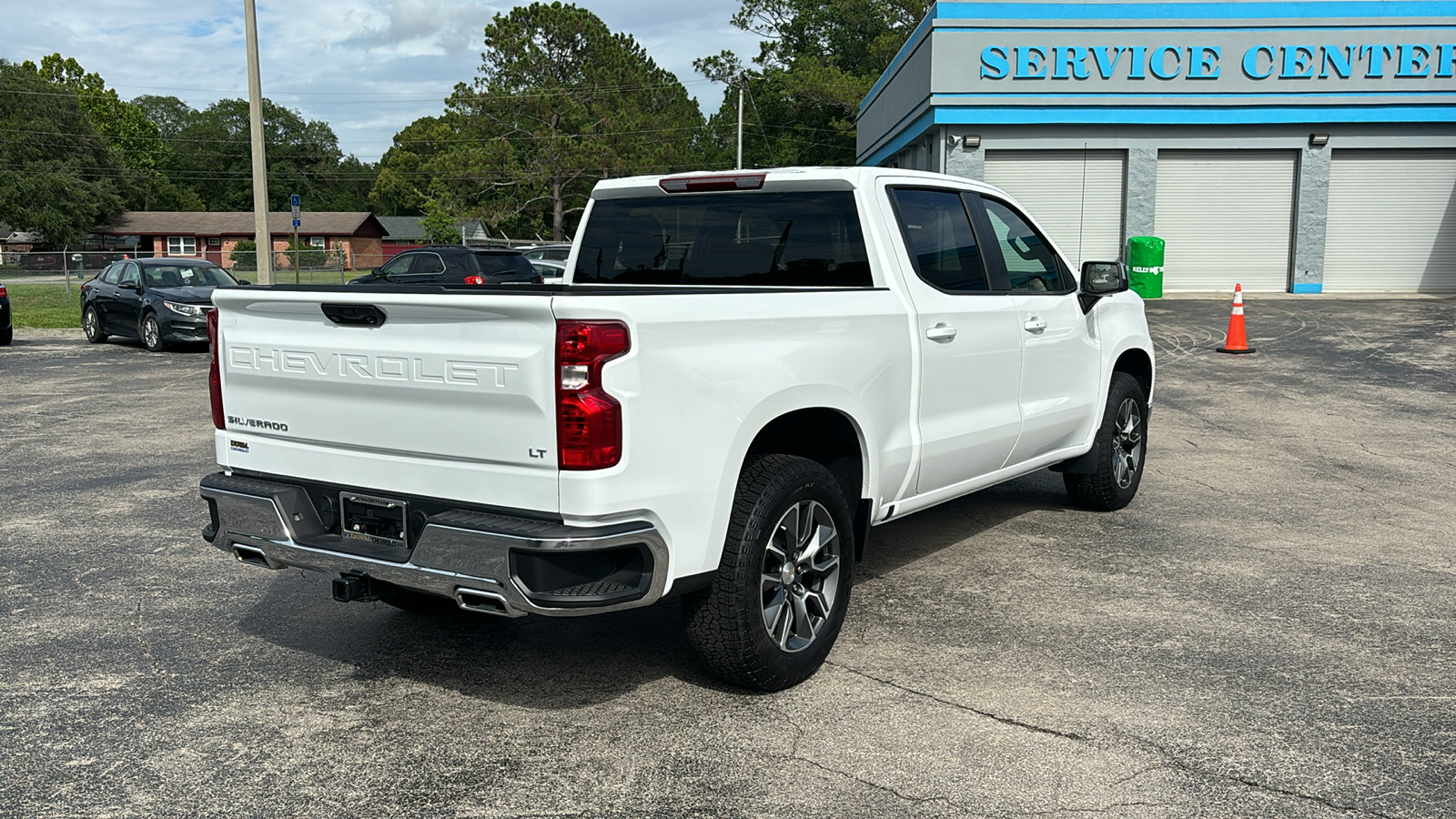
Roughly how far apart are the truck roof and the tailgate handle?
1627 mm

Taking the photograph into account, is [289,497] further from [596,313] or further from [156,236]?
[156,236]

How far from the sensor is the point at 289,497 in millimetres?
4281

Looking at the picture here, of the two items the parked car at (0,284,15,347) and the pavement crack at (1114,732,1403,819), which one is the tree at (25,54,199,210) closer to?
the parked car at (0,284,15,347)

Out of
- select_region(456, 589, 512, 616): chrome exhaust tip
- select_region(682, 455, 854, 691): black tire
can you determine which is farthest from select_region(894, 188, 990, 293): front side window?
select_region(456, 589, 512, 616): chrome exhaust tip

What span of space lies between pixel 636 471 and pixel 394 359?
0.91m

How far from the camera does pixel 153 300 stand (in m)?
19.2

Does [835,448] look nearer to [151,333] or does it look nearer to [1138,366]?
[1138,366]

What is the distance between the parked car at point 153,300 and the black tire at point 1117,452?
586 inches

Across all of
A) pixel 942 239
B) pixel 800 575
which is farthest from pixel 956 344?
pixel 800 575

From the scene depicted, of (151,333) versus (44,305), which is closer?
(151,333)

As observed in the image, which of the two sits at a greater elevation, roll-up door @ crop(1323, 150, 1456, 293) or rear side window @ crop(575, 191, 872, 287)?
roll-up door @ crop(1323, 150, 1456, 293)

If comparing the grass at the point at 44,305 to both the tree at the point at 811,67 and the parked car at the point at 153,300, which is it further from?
the tree at the point at 811,67

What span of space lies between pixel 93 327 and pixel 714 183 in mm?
18736

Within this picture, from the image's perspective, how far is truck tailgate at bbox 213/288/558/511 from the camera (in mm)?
3709
